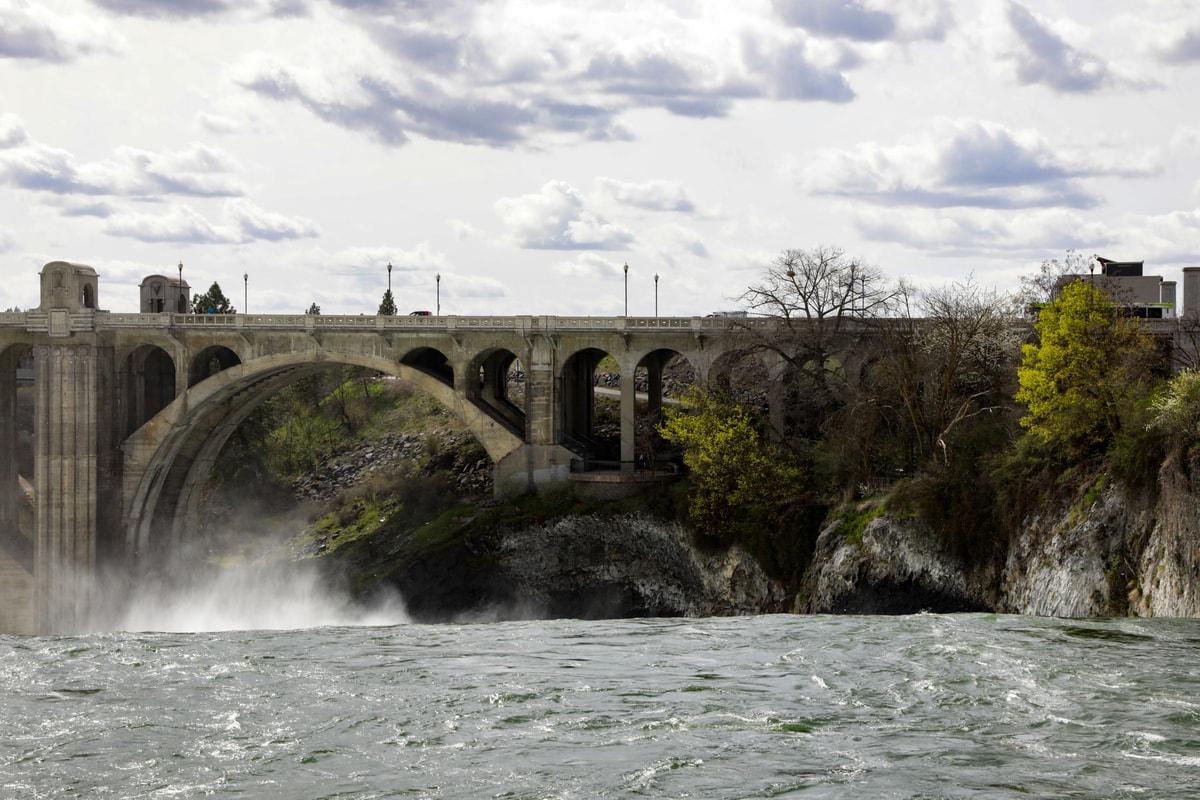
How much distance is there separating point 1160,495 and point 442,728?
81.4 ft

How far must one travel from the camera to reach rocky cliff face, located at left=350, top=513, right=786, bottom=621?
6206cm

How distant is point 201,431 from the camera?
3118 inches

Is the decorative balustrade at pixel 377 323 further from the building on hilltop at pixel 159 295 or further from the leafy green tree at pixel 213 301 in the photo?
the leafy green tree at pixel 213 301

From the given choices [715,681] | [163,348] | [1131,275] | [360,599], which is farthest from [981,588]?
[163,348]

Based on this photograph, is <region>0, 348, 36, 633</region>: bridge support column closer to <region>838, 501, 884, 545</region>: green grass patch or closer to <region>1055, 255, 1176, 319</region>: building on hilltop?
<region>838, 501, 884, 545</region>: green grass patch

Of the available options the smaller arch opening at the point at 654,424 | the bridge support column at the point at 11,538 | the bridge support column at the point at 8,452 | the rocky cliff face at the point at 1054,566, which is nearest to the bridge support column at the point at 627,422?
the smaller arch opening at the point at 654,424

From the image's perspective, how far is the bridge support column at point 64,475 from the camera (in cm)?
7481

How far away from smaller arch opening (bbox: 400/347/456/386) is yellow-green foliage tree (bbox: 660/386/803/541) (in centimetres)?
1638

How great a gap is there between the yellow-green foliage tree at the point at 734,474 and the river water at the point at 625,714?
56.9 feet

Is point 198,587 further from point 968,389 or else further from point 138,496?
point 968,389

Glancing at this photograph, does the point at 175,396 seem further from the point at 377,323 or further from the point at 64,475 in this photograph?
the point at 377,323

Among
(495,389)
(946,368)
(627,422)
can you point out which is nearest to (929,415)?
(946,368)

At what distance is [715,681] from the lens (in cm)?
3522

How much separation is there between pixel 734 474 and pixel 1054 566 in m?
17.3
